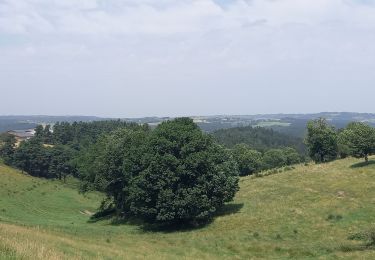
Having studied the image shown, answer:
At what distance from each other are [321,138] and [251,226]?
4438 centimetres

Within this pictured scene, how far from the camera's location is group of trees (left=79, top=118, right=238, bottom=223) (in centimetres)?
5197

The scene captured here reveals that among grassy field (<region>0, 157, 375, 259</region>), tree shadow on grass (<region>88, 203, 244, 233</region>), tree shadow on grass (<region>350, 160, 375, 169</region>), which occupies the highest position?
tree shadow on grass (<region>350, 160, 375, 169</region>)

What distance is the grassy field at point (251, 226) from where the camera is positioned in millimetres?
32562

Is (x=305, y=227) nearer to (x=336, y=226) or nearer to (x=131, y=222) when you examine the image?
(x=336, y=226)

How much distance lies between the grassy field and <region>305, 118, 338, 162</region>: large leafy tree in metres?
10.0

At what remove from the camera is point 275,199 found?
57.0m

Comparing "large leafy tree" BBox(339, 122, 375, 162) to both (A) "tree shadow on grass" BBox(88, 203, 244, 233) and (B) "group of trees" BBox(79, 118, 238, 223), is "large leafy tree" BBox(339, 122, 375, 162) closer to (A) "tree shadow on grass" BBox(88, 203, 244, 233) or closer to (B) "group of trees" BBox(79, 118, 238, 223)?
(B) "group of trees" BBox(79, 118, 238, 223)

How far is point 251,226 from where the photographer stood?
156 feet

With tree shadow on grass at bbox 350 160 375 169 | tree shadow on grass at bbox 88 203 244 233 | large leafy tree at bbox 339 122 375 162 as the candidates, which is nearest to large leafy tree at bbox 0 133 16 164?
tree shadow on grass at bbox 88 203 244 233

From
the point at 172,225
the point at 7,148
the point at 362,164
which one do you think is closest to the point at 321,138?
the point at 362,164

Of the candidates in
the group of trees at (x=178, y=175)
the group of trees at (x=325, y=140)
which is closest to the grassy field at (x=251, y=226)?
the group of trees at (x=178, y=175)

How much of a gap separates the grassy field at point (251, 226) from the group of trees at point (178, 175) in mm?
2511

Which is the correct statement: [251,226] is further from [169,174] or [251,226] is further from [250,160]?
[250,160]

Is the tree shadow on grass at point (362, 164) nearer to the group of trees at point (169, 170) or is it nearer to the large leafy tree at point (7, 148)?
the group of trees at point (169, 170)
